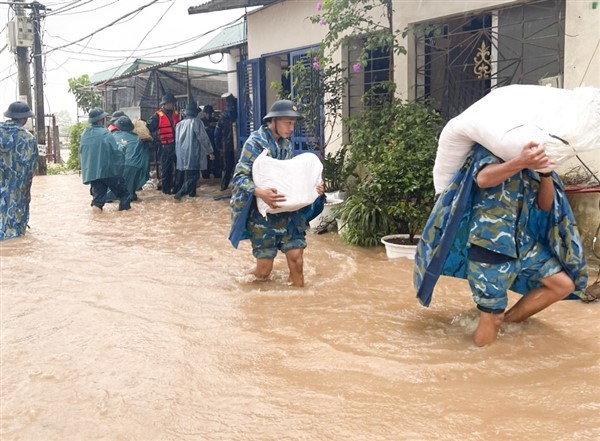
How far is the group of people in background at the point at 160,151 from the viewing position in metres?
10.1

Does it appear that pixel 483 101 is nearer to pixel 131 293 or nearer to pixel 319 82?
pixel 131 293

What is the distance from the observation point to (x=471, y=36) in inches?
270

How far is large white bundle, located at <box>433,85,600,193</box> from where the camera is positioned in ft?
10.1

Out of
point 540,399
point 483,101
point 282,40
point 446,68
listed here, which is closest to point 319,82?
point 446,68

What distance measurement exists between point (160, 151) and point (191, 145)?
148 centimetres

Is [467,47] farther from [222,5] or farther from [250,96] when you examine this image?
[250,96]

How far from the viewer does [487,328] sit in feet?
11.6

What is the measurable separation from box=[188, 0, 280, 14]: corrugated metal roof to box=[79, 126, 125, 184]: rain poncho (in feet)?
8.69

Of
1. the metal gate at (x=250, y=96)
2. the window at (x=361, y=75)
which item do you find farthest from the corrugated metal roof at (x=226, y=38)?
the window at (x=361, y=75)

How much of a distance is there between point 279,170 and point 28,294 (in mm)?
2385

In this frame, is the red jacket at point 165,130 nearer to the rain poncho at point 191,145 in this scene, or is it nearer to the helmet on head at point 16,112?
the rain poncho at point 191,145

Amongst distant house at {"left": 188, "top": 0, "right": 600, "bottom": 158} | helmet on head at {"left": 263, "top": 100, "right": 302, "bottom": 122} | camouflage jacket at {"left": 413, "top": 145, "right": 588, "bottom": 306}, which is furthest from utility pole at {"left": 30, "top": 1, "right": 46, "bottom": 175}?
camouflage jacket at {"left": 413, "top": 145, "right": 588, "bottom": 306}

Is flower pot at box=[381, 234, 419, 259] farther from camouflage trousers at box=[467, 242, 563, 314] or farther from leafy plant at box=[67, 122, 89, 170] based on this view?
leafy plant at box=[67, 122, 89, 170]

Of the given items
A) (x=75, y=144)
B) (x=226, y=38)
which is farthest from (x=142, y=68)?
(x=75, y=144)
